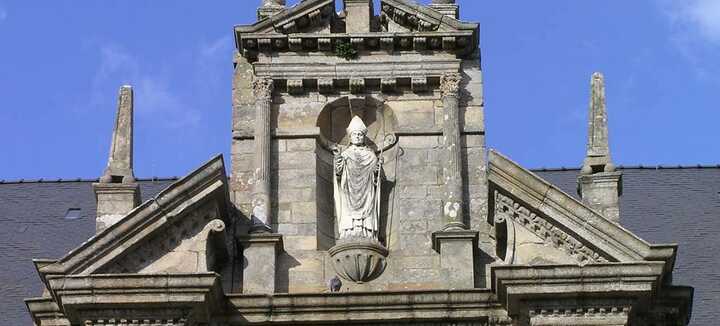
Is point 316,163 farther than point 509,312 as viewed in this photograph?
Yes

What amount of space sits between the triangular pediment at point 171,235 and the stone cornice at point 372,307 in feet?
3.23

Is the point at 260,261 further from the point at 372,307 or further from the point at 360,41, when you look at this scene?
the point at 360,41

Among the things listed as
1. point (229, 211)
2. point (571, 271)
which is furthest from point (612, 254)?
point (229, 211)

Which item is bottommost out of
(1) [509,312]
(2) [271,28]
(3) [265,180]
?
(1) [509,312]

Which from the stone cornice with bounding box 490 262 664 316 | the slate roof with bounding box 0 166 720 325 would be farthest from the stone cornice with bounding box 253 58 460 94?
the slate roof with bounding box 0 166 720 325

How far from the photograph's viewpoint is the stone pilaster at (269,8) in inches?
1217

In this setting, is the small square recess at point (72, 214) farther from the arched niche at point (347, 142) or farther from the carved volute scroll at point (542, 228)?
the carved volute scroll at point (542, 228)

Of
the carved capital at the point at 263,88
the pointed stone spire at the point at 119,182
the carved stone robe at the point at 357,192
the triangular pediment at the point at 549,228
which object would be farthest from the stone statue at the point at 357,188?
the pointed stone spire at the point at 119,182

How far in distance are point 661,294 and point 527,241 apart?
1730 mm

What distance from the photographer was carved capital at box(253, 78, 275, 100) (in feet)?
97.7

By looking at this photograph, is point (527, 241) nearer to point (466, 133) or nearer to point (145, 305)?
point (466, 133)

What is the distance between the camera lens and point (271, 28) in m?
30.3

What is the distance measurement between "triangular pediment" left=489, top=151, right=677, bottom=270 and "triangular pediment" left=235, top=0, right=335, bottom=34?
10.4 ft

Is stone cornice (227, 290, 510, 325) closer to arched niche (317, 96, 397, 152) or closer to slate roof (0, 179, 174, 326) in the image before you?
arched niche (317, 96, 397, 152)
